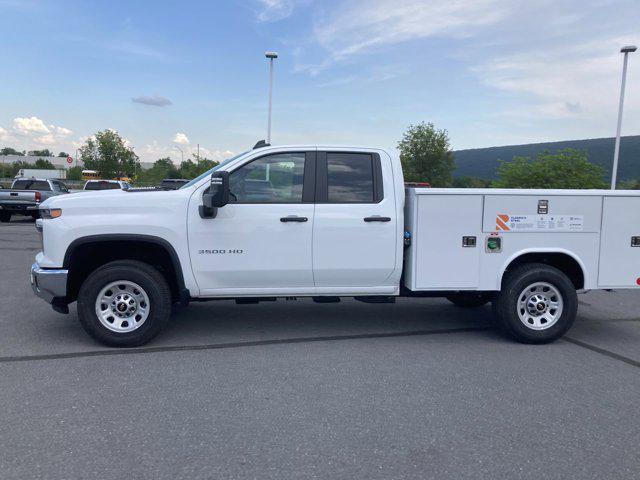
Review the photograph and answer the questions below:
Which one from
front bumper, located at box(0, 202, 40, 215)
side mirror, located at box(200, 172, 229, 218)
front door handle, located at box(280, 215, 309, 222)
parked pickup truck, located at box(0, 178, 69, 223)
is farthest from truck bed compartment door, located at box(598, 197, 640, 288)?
front bumper, located at box(0, 202, 40, 215)

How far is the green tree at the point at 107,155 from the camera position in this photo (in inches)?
2357

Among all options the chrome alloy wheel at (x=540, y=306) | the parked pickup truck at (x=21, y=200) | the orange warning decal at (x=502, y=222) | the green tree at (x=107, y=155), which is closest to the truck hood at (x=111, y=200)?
the orange warning decal at (x=502, y=222)

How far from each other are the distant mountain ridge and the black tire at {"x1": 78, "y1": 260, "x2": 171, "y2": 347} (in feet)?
192

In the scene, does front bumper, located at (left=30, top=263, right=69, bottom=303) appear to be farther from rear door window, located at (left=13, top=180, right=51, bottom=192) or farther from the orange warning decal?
rear door window, located at (left=13, top=180, right=51, bottom=192)

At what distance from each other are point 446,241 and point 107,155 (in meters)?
59.8

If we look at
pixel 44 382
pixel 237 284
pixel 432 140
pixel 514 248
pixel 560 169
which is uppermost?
pixel 432 140

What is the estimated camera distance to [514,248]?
6051 mm

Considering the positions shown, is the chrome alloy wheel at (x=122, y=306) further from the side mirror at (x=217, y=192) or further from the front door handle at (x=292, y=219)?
the front door handle at (x=292, y=219)

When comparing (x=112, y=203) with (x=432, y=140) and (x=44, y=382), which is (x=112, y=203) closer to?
(x=44, y=382)

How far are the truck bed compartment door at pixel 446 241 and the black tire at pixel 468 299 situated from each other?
4.16ft

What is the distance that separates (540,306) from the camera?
613 cm

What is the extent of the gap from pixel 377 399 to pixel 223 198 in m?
2.39

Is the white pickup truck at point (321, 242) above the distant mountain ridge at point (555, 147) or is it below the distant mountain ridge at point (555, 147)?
below

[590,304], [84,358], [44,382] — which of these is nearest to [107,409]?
[44,382]
